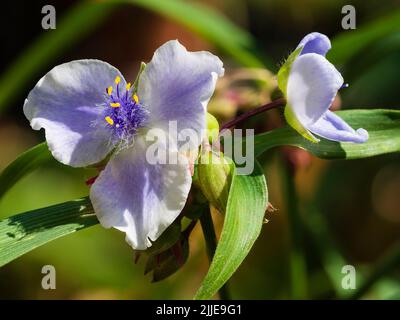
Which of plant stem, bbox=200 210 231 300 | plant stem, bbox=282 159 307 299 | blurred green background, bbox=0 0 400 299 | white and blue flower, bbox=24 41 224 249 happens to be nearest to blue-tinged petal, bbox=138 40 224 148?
white and blue flower, bbox=24 41 224 249

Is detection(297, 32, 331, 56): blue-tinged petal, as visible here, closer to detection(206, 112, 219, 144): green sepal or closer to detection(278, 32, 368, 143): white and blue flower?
detection(278, 32, 368, 143): white and blue flower

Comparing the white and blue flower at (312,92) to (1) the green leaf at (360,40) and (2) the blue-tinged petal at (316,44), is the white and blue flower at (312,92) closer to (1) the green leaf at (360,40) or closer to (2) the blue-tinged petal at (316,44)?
(2) the blue-tinged petal at (316,44)

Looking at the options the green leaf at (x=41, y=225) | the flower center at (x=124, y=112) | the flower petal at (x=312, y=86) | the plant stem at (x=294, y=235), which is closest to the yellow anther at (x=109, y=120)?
the flower center at (x=124, y=112)

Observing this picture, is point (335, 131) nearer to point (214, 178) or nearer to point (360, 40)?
point (214, 178)

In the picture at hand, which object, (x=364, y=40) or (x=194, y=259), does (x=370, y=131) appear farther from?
(x=194, y=259)

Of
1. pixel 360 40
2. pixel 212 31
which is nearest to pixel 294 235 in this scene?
pixel 360 40
